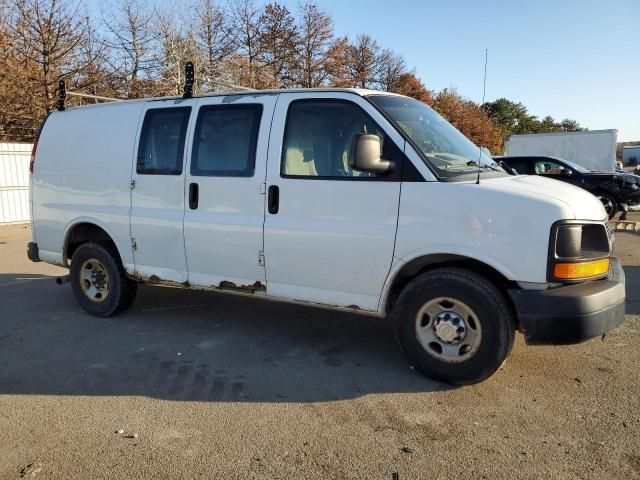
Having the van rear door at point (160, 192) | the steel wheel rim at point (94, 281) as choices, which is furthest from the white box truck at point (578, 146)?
the steel wheel rim at point (94, 281)

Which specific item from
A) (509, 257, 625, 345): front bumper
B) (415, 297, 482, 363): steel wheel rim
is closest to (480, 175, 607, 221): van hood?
(509, 257, 625, 345): front bumper

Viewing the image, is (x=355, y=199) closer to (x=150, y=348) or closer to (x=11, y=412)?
(x=150, y=348)

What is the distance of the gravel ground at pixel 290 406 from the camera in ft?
9.90

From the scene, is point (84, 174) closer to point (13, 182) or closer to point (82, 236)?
point (82, 236)

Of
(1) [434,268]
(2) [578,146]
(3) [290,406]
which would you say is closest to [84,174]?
(3) [290,406]

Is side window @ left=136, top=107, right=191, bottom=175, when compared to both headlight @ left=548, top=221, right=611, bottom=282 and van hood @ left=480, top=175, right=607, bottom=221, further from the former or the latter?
headlight @ left=548, top=221, right=611, bottom=282

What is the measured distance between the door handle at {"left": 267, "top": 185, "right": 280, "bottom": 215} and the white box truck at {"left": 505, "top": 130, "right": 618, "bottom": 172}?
20.2 metres

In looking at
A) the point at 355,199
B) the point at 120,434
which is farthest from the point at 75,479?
the point at 355,199

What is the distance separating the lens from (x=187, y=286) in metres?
5.17

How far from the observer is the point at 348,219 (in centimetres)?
420

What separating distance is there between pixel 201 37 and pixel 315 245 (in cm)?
2571

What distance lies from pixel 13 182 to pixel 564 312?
15.4m

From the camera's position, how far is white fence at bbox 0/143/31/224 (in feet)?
47.9

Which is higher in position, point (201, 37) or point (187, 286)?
point (201, 37)
